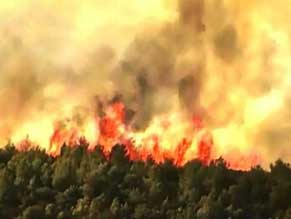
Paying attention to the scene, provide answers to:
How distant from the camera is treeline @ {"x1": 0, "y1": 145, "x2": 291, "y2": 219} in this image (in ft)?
39.3

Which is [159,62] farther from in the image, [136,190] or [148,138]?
[136,190]

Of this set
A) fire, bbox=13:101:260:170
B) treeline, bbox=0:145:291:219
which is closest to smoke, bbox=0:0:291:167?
fire, bbox=13:101:260:170

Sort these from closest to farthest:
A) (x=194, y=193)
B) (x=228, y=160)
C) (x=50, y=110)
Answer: (x=194, y=193) → (x=228, y=160) → (x=50, y=110)

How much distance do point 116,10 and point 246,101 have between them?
8.20ft

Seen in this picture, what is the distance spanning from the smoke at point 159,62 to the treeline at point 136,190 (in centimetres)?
155

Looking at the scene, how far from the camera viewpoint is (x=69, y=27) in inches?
596

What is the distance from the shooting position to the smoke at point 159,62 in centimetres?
1435

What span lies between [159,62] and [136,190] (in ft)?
9.71

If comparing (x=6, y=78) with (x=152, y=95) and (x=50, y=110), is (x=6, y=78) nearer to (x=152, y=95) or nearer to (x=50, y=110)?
(x=50, y=110)

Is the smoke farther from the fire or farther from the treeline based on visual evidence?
the treeline

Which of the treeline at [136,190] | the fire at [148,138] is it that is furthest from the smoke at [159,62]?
the treeline at [136,190]

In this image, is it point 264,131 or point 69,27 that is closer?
point 264,131

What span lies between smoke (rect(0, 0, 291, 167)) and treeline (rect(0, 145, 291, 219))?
155 cm

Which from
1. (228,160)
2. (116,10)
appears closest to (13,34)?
(116,10)
